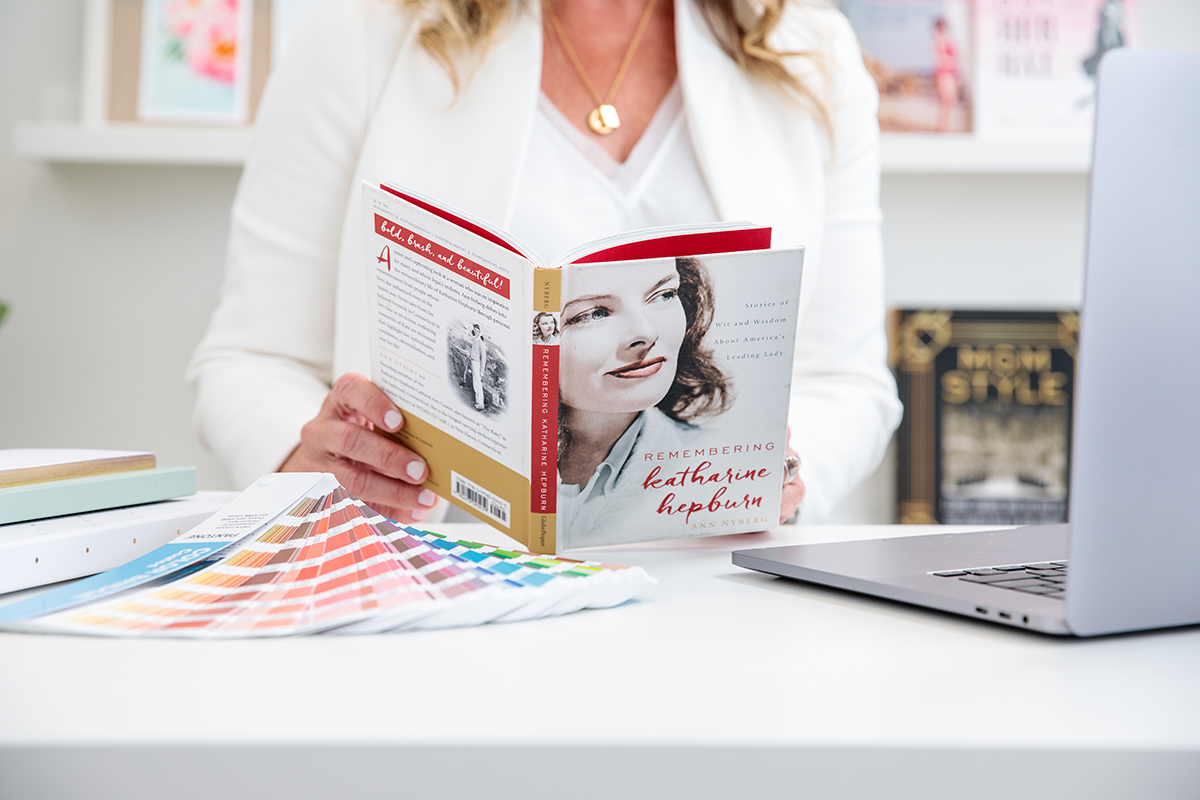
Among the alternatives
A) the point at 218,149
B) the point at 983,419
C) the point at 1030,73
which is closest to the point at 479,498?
the point at 218,149

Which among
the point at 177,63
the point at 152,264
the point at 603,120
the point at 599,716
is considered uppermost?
the point at 177,63

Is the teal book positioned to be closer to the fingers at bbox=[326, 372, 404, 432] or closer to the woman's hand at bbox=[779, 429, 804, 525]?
the fingers at bbox=[326, 372, 404, 432]

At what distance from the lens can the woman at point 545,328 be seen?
599mm

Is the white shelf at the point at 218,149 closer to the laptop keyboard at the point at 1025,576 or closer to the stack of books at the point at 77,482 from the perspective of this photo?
the stack of books at the point at 77,482

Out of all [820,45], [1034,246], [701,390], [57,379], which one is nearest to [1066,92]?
[1034,246]

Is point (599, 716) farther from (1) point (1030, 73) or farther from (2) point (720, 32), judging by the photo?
(1) point (1030, 73)

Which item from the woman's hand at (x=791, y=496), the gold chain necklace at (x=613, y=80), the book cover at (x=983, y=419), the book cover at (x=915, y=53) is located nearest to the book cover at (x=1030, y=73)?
the book cover at (x=915, y=53)

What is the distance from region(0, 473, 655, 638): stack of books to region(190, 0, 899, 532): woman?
0.46 meters

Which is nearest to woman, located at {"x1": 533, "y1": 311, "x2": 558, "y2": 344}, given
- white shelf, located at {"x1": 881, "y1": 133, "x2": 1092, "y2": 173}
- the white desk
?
the white desk

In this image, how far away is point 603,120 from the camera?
Result: 111cm

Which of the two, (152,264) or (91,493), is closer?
(91,493)

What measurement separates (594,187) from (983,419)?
3.37 feet

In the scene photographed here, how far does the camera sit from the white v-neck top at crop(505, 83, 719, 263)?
108 cm

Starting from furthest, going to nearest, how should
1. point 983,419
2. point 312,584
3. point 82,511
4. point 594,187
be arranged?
point 983,419 < point 594,187 < point 82,511 < point 312,584
